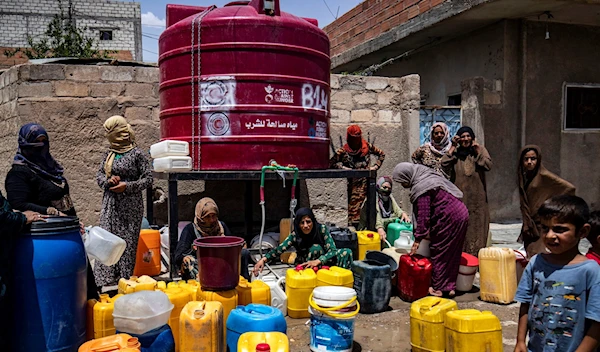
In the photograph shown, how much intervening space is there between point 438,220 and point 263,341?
7.62 ft

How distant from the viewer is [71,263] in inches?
114

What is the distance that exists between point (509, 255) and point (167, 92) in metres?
3.76

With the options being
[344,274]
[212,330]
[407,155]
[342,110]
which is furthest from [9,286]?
[407,155]

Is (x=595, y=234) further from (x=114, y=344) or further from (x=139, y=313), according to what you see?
(x=114, y=344)

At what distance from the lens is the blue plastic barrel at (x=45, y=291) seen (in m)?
2.77

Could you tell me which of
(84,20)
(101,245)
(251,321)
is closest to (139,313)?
(251,321)

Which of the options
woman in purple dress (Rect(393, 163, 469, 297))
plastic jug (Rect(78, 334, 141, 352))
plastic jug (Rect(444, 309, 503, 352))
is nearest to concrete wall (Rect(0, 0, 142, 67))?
woman in purple dress (Rect(393, 163, 469, 297))

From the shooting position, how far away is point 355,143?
240 inches

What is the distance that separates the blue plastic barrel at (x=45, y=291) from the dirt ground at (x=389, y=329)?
4.92ft

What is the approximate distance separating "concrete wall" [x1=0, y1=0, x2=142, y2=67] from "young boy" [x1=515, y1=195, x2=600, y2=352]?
2485 centimetres

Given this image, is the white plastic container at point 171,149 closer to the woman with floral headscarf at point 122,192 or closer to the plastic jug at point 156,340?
the woman with floral headscarf at point 122,192

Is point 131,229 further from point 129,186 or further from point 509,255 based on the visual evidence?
point 509,255

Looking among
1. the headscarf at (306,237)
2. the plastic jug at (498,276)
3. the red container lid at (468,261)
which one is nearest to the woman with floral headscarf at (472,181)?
the red container lid at (468,261)

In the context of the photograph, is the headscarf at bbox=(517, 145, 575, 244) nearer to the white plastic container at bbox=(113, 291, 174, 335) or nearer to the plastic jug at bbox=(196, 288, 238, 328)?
the plastic jug at bbox=(196, 288, 238, 328)
